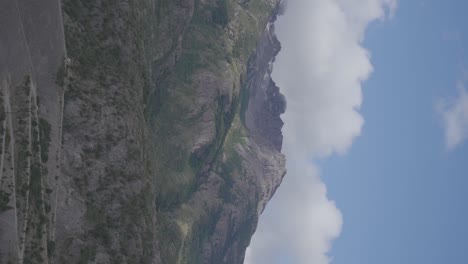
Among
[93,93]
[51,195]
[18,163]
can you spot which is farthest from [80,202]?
[93,93]

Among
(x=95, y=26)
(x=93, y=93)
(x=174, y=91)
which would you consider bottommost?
(x=93, y=93)

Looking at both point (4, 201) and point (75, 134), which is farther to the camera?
point (75, 134)

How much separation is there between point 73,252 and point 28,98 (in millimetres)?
21659

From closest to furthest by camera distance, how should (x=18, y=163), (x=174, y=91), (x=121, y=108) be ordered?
(x=18, y=163)
(x=121, y=108)
(x=174, y=91)

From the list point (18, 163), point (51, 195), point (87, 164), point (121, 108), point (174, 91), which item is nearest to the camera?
point (18, 163)

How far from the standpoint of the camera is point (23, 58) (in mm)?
69188

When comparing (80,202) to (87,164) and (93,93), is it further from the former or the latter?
(93,93)

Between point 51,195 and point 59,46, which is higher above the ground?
point 59,46

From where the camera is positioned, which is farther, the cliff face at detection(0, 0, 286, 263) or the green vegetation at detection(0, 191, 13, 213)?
the cliff face at detection(0, 0, 286, 263)

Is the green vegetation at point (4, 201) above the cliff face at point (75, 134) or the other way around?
the other way around

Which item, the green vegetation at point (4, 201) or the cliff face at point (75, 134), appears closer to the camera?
the green vegetation at point (4, 201)

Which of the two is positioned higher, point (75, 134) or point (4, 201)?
point (75, 134)

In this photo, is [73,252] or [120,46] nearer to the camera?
[73,252]

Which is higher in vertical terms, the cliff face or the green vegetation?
the cliff face
